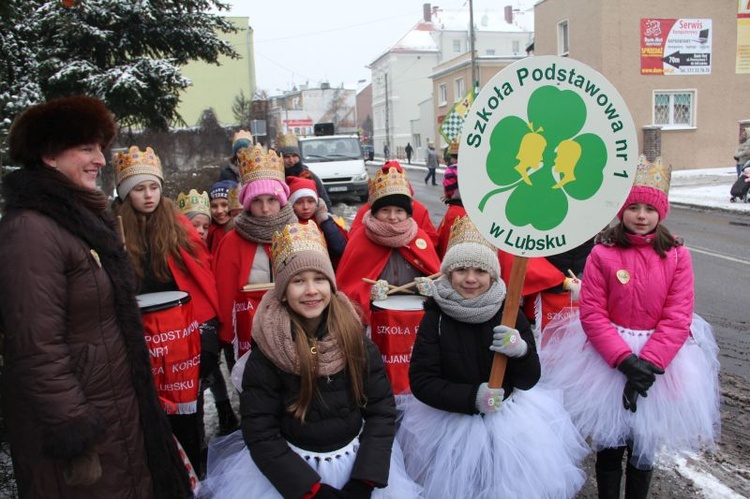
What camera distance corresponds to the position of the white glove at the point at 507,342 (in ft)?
8.56

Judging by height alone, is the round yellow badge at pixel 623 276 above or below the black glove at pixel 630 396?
above

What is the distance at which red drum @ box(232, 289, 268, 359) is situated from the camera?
3902mm

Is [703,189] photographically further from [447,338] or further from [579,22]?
[447,338]

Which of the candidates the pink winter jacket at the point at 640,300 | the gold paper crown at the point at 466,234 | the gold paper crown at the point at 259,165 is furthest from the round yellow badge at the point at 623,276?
the gold paper crown at the point at 259,165

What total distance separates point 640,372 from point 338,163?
56.8ft

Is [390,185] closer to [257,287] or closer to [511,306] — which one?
[257,287]

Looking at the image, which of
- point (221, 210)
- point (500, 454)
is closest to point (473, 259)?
point (500, 454)

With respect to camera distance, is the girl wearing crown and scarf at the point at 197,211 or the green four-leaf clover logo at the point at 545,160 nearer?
the green four-leaf clover logo at the point at 545,160

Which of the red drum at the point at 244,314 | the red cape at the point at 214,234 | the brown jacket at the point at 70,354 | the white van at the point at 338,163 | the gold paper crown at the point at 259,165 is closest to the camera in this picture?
the brown jacket at the point at 70,354

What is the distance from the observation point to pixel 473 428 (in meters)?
2.80

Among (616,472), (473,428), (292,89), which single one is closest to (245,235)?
(473,428)

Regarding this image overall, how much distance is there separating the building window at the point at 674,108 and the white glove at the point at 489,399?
88.0 ft

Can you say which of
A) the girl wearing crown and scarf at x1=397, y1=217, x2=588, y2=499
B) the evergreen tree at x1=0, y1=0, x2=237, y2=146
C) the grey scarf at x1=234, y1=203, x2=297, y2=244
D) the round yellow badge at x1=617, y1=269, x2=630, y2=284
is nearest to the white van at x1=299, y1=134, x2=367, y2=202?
the evergreen tree at x1=0, y1=0, x2=237, y2=146

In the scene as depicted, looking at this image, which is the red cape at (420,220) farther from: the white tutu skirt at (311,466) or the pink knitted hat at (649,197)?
the white tutu skirt at (311,466)
